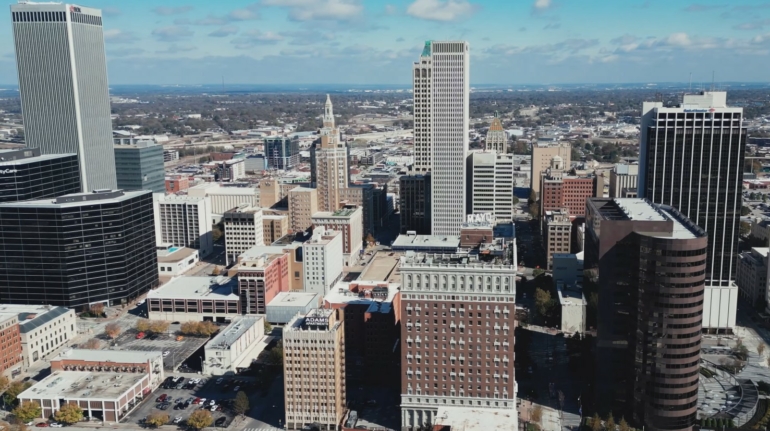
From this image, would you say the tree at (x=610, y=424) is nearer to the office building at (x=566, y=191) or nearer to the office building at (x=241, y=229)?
the office building at (x=241, y=229)

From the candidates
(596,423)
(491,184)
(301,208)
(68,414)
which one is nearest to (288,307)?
(68,414)

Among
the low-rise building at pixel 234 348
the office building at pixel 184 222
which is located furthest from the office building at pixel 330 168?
the low-rise building at pixel 234 348

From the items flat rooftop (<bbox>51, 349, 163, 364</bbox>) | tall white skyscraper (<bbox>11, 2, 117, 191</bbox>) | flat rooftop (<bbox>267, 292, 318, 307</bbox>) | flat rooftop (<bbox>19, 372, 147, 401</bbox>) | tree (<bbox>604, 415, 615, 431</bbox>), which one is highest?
tall white skyscraper (<bbox>11, 2, 117, 191</bbox>)

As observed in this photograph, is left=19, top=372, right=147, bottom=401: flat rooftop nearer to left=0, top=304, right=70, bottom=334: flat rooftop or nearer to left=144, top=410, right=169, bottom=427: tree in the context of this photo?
left=144, top=410, right=169, bottom=427: tree

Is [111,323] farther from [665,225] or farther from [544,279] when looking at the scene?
[665,225]

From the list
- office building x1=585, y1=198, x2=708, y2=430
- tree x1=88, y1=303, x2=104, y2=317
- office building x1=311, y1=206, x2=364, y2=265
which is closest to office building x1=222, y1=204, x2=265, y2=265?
office building x1=311, y1=206, x2=364, y2=265

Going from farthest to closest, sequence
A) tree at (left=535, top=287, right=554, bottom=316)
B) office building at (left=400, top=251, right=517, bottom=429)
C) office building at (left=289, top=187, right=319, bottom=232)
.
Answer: office building at (left=289, top=187, right=319, bottom=232)
tree at (left=535, top=287, right=554, bottom=316)
office building at (left=400, top=251, right=517, bottom=429)

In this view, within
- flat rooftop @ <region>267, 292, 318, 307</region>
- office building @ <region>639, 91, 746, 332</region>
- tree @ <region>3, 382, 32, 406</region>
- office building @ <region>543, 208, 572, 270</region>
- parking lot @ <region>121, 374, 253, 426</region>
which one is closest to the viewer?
parking lot @ <region>121, 374, 253, 426</region>

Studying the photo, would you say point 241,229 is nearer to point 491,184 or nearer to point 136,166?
point 136,166
